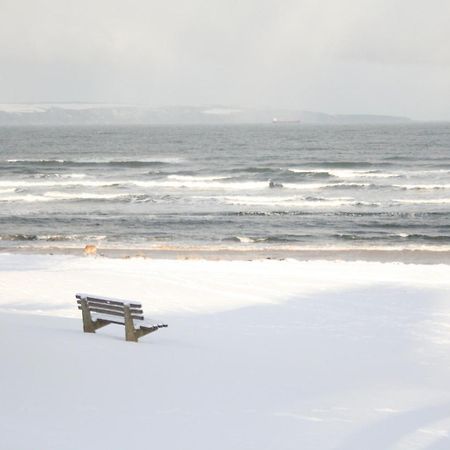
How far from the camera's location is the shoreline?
24500 mm

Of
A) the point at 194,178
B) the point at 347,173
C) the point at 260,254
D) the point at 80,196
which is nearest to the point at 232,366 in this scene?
the point at 260,254

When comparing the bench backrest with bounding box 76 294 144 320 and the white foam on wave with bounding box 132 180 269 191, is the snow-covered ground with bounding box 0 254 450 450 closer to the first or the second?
the bench backrest with bounding box 76 294 144 320

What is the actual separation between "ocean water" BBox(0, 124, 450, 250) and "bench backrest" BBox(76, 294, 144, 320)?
15.1m

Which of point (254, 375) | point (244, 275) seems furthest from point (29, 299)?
point (254, 375)

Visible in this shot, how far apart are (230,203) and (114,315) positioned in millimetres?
26301

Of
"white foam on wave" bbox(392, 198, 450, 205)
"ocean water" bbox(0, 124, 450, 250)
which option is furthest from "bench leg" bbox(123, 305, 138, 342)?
"white foam on wave" bbox(392, 198, 450, 205)

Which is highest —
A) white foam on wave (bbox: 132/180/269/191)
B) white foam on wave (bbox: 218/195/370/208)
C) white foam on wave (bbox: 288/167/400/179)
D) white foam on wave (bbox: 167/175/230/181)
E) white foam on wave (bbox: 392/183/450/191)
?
white foam on wave (bbox: 288/167/400/179)

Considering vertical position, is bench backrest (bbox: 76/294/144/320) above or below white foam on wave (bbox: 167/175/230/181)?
above

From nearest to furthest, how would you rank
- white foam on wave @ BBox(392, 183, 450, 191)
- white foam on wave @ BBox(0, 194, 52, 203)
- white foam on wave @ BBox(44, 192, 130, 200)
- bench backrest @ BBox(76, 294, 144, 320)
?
bench backrest @ BBox(76, 294, 144, 320) → white foam on wave @ BBox(0, 194, 52, 203) → white foam on wave @ BBox(44, 192, 130, 200) → white foam on wave @ BBox(392, 183, 450, 191)

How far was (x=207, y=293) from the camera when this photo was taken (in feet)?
57.4

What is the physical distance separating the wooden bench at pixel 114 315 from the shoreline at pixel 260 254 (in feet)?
37.5

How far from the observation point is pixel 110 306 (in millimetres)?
12469

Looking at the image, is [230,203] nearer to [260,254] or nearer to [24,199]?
[24,199]

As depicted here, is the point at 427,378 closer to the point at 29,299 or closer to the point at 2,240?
the point at 29,299
